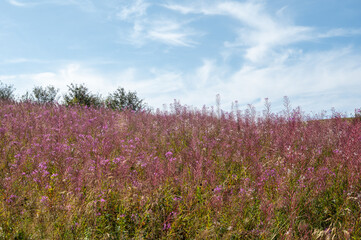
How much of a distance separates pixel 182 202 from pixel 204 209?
312 mm

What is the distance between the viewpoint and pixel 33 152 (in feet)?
16.7

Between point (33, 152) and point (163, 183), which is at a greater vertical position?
point (33, 152)

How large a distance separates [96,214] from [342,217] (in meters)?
3.05

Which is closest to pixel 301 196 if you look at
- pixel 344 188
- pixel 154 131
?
pixel 344 188

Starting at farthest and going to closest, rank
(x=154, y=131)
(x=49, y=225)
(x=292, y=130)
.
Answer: (x=154, y=131)
(x=292, y=130)
(x=49, y=225)

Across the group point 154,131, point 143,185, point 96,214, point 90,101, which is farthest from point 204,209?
point 90,101

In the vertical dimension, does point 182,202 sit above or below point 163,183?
below

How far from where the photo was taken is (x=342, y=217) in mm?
3568

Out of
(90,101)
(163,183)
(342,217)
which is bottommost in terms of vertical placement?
(342,217)

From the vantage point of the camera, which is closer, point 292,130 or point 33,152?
point 33,152

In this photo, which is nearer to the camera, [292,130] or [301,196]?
[301,196]

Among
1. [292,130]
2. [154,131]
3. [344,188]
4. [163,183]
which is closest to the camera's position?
[163,183]

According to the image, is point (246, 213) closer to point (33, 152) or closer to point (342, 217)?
point (342, 217)

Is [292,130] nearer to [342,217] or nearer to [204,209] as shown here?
[342,217]
